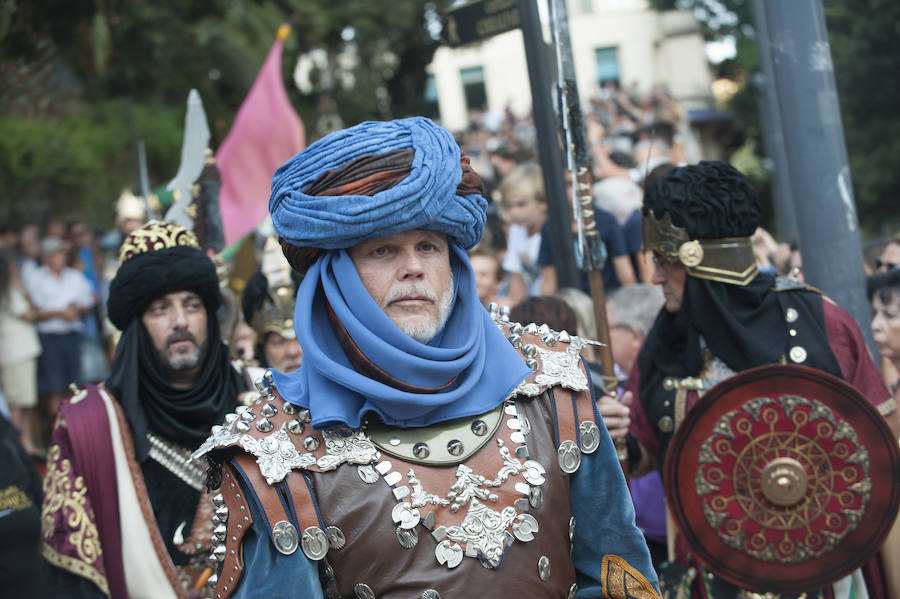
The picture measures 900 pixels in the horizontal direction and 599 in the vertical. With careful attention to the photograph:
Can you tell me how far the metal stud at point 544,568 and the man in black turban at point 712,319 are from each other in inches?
60.1

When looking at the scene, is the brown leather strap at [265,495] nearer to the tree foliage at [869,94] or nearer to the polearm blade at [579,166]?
Answer: the polearm blade at [579,166]

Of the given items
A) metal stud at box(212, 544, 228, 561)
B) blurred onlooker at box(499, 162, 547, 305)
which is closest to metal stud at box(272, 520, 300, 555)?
metal stud at box(212, 544, 228, 561)

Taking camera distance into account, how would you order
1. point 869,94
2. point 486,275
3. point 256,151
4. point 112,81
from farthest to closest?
point 869,94 < point 112,81 < point 256,151 < point 486,275

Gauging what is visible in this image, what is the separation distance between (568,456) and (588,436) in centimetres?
8

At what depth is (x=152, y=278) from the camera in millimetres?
4656

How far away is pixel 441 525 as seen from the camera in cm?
261

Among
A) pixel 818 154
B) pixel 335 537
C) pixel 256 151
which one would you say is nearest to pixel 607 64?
pixel 256 151

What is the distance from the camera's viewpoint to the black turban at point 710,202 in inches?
163

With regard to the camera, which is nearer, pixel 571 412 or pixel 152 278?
pixel 571 412

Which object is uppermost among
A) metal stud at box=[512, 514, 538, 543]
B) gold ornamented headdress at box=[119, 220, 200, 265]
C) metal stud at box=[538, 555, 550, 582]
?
gold ornamented headdress at box=[119, 220, 200, 265]

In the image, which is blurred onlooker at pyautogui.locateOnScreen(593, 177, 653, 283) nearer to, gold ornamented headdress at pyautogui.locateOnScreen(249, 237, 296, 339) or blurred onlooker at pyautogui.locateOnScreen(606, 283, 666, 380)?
blurred onlooker at pyautogui.locateOnScreen(606, 283, 666, 380)

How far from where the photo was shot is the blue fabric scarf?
2.62 m

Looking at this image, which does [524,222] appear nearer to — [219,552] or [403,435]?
[403,435]

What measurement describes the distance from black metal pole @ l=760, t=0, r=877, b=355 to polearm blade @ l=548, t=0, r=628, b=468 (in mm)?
1023
